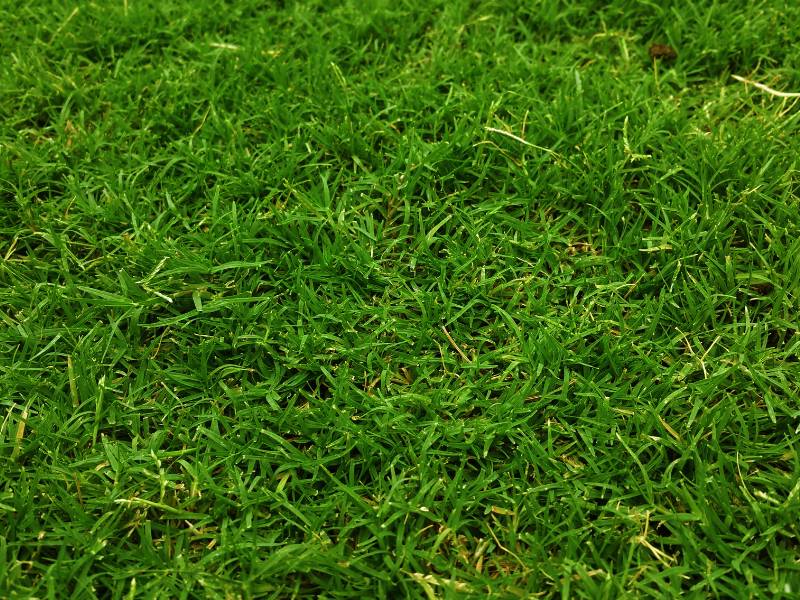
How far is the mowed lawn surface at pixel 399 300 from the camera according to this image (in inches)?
80.9

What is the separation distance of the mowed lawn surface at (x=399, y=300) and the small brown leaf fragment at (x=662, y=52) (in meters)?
0.03

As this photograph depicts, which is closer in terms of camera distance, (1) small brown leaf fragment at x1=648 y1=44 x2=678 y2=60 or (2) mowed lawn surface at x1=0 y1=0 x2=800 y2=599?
(2) mowed lawn surface at x1=0 y1=0 x2=800 y2=599

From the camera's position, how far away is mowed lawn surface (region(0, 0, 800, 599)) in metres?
2.05

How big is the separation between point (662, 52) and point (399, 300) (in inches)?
61.7

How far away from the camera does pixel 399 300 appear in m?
2.52

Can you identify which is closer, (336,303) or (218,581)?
(218,581)

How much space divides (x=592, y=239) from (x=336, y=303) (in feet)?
2.89

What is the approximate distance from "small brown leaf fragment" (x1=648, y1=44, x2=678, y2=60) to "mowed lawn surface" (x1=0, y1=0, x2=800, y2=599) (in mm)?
28

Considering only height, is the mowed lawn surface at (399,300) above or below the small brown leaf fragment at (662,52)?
below

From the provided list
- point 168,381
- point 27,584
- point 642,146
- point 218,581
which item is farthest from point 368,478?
point 642,146

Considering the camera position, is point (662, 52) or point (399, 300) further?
point (662, 52)

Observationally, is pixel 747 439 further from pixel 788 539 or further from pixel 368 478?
pixel 368 478

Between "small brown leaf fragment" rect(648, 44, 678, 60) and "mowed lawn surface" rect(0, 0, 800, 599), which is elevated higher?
"small brown leaf fragment" rect(648, 44, 678, 60)

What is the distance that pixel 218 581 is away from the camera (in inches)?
78.4
